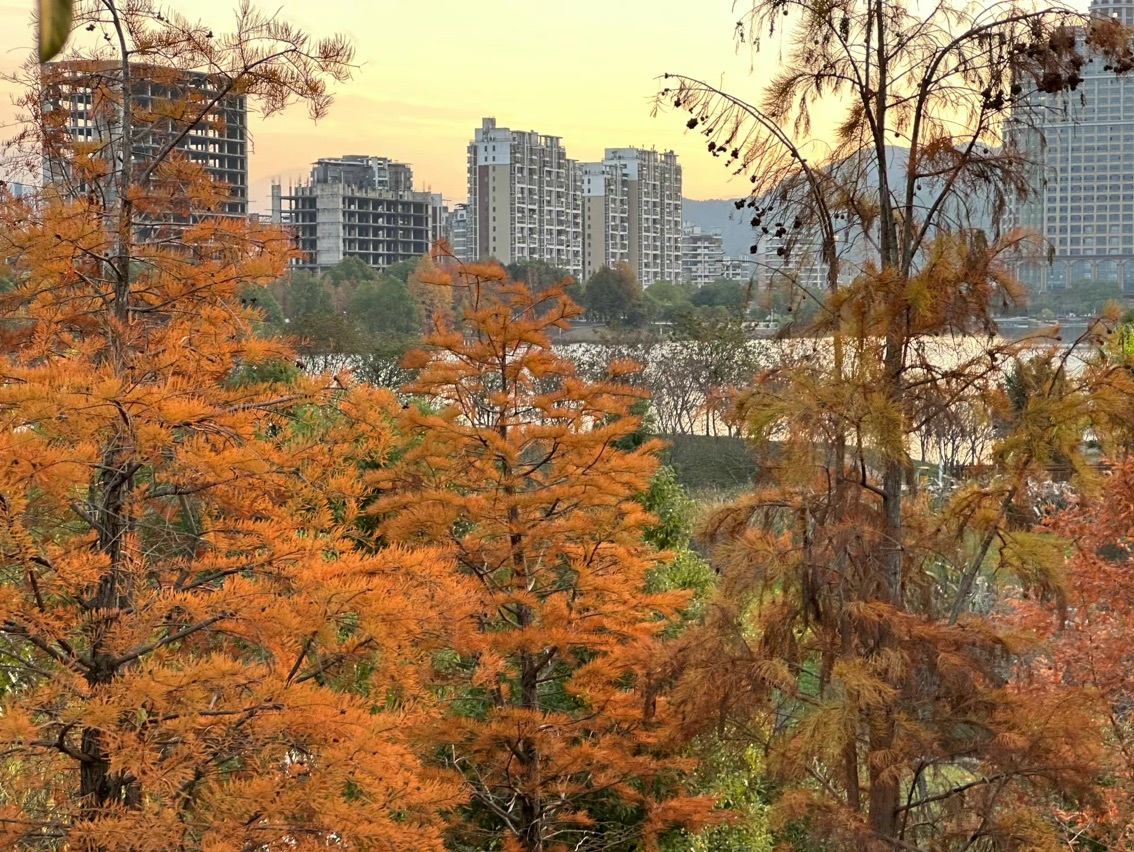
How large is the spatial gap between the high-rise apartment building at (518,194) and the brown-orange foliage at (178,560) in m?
61.9

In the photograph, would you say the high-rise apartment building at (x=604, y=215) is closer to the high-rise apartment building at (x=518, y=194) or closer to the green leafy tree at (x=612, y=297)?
the high-rise apartment building at (x=518, y=194)

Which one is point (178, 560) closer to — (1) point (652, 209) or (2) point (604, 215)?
(2) point (604, 215)

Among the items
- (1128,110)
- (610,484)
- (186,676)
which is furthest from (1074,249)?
(186,676)

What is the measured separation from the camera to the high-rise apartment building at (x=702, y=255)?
8994 cm

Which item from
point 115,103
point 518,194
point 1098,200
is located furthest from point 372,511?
point 518,194

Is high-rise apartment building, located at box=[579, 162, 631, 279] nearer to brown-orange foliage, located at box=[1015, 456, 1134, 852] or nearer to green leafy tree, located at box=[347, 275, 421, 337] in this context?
green leafy tree, located at box=[347, 275, 421, 337]

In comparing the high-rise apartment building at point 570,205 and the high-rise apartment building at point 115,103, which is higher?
the high-rise apartment building at point 570,205

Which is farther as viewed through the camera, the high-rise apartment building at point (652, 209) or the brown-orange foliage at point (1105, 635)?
the high-rise apartment building at point (652, 209)

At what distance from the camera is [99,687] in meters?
4.14

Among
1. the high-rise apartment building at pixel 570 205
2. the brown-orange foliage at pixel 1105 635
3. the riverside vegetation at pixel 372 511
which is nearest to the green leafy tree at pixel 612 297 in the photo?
the high-rise apartment building at pixel 570 205

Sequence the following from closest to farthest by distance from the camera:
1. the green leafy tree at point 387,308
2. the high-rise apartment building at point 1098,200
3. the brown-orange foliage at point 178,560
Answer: the brown-orange foliage at point 178,560 < the green leafy tree at point 387,308 < the high-rise apartment building at point 1098,200

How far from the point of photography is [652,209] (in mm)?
76625

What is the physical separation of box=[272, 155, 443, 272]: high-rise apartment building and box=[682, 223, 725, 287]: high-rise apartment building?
21.0m

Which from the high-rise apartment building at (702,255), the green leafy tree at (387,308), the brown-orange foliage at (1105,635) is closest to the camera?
the brown-orange foliage at (1105,635)
